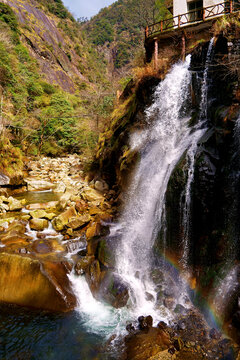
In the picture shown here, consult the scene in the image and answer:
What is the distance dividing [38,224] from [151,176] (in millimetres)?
5444

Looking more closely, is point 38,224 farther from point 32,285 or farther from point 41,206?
point 32,285

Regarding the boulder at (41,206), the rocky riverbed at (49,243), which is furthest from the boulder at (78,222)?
the boulder at (41,206)

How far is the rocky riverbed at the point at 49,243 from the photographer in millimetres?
6223

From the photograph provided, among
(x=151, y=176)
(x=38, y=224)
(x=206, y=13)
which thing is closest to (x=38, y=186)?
(x=38, y=224)

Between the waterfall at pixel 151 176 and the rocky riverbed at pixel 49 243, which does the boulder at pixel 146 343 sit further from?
the rocky riverbed at pixel 49 243

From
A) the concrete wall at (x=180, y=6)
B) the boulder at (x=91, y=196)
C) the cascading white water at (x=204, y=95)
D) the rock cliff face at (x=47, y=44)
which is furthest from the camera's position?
the rock cliff face at (x=47, y=44)

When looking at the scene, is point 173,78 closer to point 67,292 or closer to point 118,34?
point 67,292

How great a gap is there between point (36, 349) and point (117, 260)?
3317mm

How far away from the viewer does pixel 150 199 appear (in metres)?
9.02

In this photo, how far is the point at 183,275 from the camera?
6.73m

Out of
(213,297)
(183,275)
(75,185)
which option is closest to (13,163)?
(75,185)

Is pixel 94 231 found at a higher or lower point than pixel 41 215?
lower

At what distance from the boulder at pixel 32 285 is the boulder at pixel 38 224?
8.67ft

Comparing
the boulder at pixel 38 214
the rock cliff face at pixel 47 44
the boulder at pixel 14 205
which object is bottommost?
the boulder at pixel 38 214
